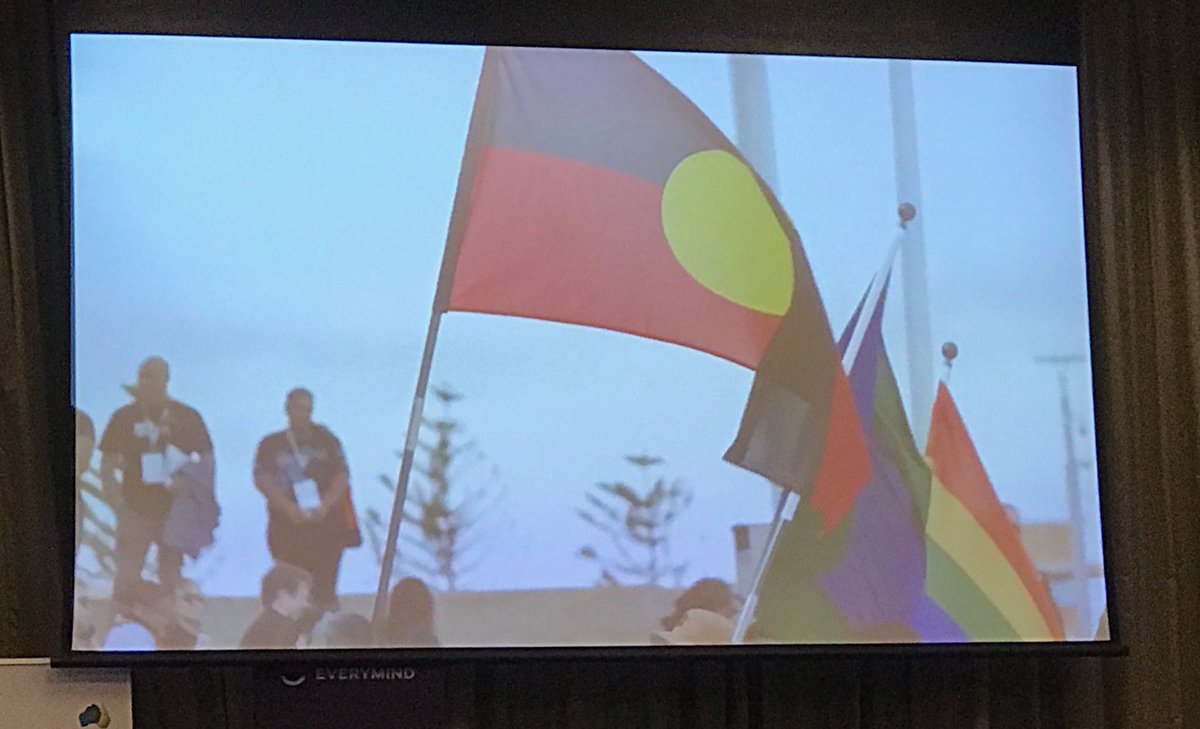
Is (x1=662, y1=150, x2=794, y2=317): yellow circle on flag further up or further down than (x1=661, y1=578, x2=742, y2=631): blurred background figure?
further up

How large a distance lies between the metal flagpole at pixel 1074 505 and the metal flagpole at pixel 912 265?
241 mm

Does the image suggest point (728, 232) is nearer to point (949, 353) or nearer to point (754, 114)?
point (754, 114)

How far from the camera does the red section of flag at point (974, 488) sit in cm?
233

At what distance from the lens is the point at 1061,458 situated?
2.37m

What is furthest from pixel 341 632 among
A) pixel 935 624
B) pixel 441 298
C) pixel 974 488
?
pixel 974 488

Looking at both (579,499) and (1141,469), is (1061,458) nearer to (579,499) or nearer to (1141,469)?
(1141,469)

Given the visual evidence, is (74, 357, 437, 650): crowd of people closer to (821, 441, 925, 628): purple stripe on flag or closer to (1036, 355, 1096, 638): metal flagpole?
(821, 441, 925, 628): purple stripe on flag

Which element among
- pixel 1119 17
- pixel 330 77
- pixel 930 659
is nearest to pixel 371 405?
pixel 330 77

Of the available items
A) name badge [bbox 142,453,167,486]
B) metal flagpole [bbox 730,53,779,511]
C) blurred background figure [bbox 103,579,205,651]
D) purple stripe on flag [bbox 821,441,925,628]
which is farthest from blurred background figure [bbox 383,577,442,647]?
metal flagpole [bbox 730,53,779,511]

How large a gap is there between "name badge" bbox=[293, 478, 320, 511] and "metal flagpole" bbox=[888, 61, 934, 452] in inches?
44.7

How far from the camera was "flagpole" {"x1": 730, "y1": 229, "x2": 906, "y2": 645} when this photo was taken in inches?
88.8

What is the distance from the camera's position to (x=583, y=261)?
2305mm

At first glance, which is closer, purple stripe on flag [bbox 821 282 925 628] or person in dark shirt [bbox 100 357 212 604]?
person in dark shirt [bbox 100 357 212 604]

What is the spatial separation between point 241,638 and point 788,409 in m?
1.09
